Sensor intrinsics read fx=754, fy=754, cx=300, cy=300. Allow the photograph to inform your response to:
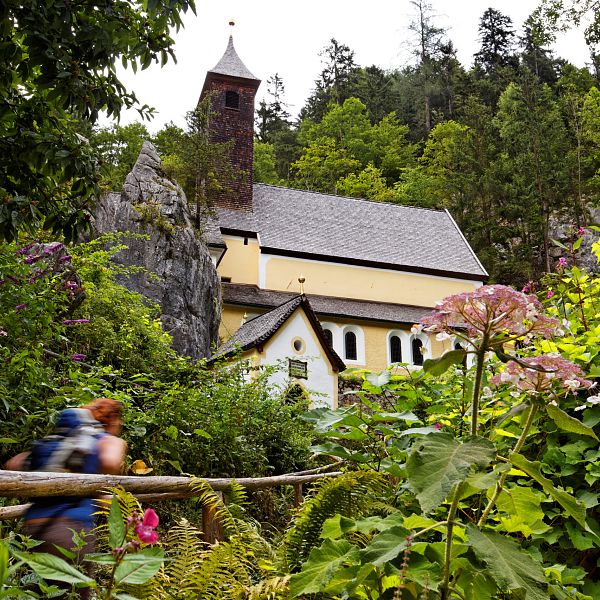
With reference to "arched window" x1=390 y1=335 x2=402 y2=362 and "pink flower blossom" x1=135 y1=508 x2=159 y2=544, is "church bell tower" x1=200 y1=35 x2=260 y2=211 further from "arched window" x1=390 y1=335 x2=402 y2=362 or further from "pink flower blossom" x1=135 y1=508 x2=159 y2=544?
"pink flower blossom" x1=135 y1=508 x2=159 y2=544

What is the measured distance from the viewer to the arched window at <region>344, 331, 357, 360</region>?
30.6m

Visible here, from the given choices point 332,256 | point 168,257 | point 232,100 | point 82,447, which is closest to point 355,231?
point 332,256

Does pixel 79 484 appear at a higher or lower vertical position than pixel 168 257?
higher

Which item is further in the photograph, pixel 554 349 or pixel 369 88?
pixel 369 88

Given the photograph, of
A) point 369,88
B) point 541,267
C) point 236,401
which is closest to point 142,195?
point 236,401

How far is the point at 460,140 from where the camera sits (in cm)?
4516

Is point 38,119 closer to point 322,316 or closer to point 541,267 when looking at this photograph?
point 322,316

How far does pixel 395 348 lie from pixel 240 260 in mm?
7586

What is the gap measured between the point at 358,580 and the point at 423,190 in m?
47.1

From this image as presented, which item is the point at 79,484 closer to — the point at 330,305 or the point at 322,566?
the point at 322,566

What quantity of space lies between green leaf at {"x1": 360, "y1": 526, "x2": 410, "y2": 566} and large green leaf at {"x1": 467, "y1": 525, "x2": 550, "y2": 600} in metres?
0.20

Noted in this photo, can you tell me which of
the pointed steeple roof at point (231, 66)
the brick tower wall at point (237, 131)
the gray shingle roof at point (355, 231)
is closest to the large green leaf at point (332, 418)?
the gray shingle roof at point (355, 231)

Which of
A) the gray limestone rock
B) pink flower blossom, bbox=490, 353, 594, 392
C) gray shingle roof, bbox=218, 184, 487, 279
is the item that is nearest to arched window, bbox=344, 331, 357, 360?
gray shingle roof, bbox=218, 184, 487, 279

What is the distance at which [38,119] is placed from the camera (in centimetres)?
513
